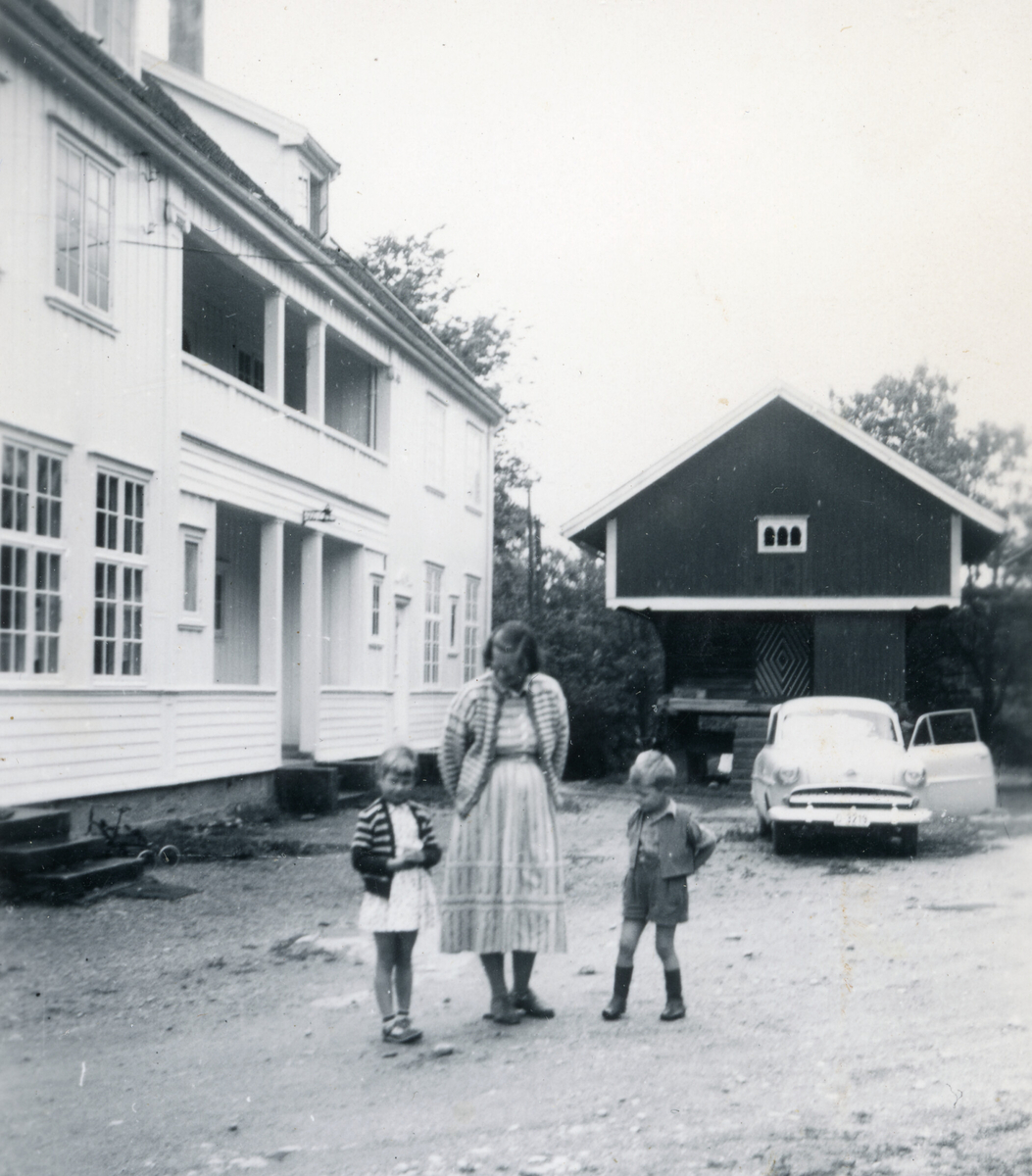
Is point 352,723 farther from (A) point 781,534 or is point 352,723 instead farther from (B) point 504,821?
(B) point 504,821

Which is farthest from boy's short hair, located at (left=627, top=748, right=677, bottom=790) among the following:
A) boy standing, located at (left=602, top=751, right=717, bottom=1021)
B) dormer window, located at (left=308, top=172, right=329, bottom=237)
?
dormer window, located at (left=308, top=172, right=329, bottom=237)

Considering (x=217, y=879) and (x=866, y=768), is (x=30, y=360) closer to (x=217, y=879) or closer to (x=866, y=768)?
(x=217, y=879)

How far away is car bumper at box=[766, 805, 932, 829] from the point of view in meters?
13.0

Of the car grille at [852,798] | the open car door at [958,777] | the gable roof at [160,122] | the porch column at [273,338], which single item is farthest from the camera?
the porch column at [273,338]

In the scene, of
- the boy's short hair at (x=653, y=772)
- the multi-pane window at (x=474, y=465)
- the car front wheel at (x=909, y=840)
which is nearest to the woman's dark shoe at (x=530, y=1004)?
the boy's short hair at (x=653, y=772)

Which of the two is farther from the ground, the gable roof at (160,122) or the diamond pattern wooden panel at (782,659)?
the gable roof at (160,122)

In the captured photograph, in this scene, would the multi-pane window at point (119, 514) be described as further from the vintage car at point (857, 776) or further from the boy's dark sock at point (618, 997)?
the boy's dark sock at point (618, 997)

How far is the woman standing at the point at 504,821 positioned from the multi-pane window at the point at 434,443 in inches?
675

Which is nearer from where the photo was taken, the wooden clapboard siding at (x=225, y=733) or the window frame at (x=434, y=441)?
the wooden clapboard siding at (x=225, y=733)

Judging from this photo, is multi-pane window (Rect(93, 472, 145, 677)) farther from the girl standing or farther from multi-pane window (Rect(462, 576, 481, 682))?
multi-pane window (Rect(462, 576, 481, 682))

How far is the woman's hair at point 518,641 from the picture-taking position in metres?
6.39

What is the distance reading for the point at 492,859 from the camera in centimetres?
629

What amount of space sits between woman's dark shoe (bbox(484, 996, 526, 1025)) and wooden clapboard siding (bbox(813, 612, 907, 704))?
65.1 feet

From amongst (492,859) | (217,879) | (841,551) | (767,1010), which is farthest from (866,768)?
(841,551)
